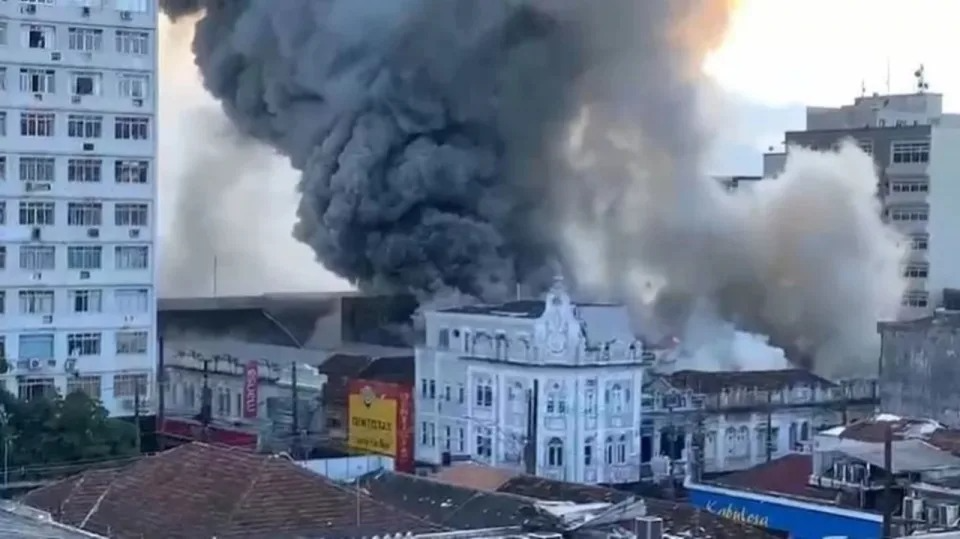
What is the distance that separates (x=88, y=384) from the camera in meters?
48.1

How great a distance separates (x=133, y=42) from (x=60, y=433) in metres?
9.98

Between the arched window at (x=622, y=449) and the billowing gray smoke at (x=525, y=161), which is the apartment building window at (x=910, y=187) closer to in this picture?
the billowing gray smoke at (x=525, y=161)

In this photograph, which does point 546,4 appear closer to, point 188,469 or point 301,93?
point 301,93

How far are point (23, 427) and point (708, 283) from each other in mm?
29170

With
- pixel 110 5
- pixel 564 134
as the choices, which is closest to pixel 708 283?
pixel 564 134

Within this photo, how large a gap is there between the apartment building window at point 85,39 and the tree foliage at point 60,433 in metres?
8.31

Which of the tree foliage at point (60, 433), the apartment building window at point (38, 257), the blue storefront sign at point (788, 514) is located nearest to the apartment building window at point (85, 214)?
the apartment building window at point (38, 257)

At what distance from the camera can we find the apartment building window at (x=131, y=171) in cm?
4850

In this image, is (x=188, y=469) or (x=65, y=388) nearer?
(x=188, y=469)

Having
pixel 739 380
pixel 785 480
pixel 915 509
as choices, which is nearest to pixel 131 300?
pixel 739 380

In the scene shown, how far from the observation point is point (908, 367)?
51.8 m

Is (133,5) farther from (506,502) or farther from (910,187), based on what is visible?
(910,187)

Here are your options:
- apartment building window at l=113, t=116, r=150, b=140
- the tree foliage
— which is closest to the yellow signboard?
the tree foliage

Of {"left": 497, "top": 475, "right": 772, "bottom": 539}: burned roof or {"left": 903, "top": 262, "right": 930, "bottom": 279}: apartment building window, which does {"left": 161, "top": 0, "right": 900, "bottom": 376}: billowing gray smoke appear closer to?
{"left": 903, "top": 262, "right": 930, "bottom": 279}: apartment building window
